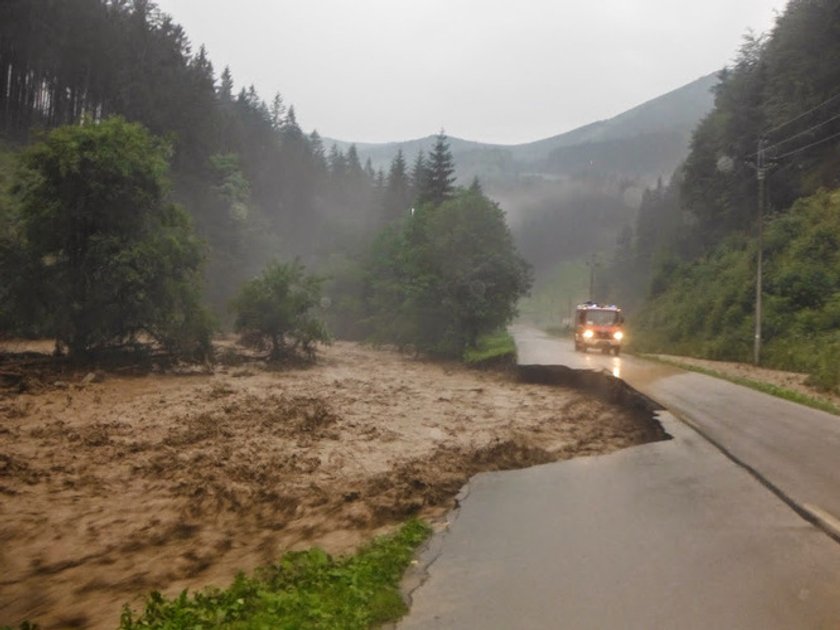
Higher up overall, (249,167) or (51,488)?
(249,167)

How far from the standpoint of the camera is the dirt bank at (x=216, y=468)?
7809 mm

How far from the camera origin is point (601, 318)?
3697cm

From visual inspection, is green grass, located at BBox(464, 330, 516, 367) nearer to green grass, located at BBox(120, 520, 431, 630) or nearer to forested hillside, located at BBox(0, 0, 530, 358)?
forested hillside, located at BBox(0, 0, 530, 358)

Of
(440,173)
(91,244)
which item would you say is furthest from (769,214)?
(91,244)

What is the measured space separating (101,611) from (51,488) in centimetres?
581

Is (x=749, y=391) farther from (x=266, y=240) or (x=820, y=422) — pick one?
(x=266, y=240)

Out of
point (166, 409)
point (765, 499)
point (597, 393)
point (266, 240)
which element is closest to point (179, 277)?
point (166, 409)

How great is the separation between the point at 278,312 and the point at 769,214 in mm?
31011

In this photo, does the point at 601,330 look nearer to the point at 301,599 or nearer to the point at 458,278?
the point at 458,278

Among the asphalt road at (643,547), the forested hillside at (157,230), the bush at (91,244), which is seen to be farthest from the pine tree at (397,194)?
the asphalt road at (643,547)

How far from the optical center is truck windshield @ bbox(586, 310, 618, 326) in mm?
36781

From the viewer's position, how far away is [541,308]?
450 feet

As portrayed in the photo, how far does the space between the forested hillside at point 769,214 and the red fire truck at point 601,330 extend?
5.99 metres

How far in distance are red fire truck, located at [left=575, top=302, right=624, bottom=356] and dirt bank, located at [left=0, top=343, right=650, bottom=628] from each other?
40.2ft
